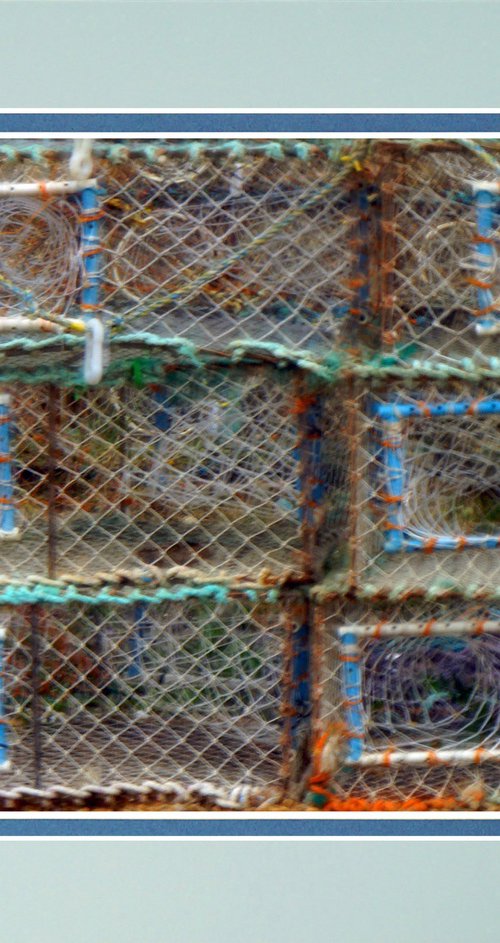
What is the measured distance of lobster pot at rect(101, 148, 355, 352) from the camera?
1832 millimetres

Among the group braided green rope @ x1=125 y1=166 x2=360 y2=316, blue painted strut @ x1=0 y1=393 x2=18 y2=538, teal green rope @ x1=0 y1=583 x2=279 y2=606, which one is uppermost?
braided green rope @ x1=125 y1=166 x2=360 y2=316

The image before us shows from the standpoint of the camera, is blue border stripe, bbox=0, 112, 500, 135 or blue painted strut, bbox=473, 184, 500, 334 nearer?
blue border stripe, bbox=0, 112, 500, 135

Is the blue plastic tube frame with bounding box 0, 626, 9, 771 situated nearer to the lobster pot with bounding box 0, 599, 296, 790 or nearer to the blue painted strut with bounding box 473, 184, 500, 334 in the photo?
the lobster pot with bounding box 0, 599, 296, 790

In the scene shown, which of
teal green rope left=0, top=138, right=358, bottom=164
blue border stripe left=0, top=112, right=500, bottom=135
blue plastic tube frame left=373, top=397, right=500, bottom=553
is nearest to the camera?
blue border stripe left=0, top=112, right=500, bottom=135

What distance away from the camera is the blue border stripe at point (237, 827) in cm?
178

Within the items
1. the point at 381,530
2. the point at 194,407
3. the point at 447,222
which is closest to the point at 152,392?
the point at 194,407

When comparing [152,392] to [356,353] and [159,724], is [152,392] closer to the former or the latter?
[356,353]

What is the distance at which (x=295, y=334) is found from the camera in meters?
1.89

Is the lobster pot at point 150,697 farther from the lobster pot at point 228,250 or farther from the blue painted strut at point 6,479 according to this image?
the lobster pot at point 228,250

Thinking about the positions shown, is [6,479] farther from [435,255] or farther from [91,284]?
[435,255]

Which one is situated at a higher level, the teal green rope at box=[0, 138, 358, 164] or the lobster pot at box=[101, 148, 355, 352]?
the teal green rope at box=[0, 138, 358, 164]

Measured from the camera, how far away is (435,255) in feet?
6.13

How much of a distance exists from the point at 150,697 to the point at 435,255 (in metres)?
0.95

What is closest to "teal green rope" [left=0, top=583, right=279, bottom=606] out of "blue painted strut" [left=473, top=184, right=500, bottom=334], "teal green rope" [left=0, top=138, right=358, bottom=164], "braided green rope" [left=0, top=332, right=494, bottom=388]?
"braided green rope" [left=0, top=332, right=494, bottom=388]
